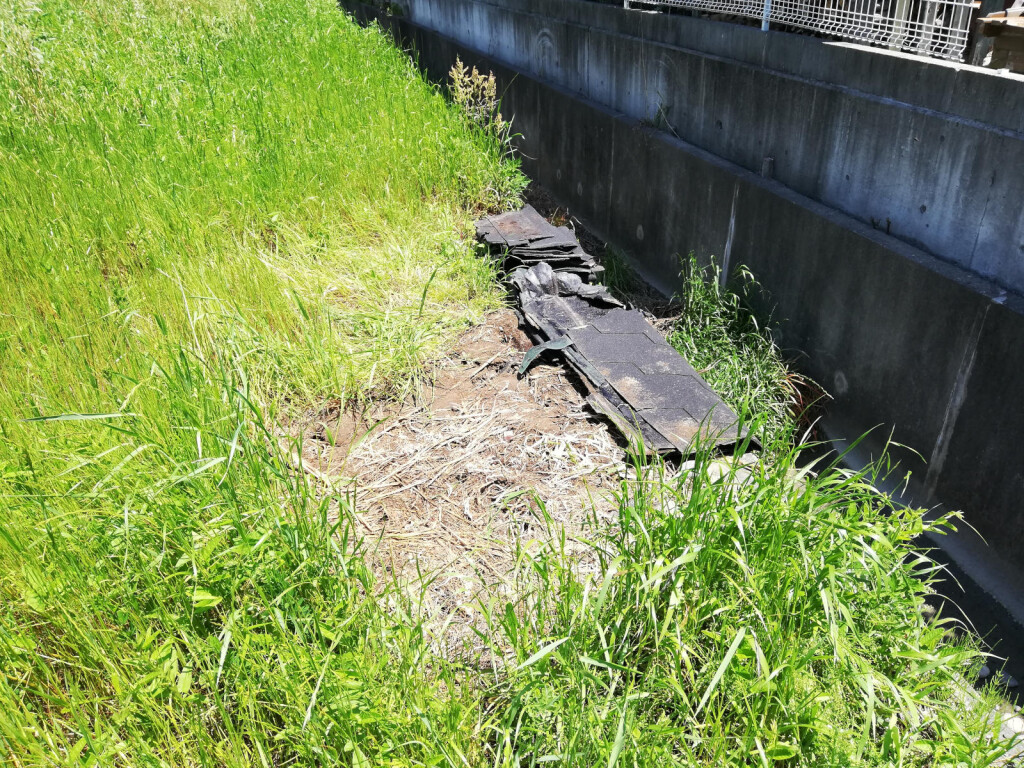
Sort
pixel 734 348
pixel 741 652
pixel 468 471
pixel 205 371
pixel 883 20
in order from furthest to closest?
pixel 734 348
pixel 883 20
pixel 205 371
pixel 468 471
pixel 741 652

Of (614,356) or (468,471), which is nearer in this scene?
(468,471)

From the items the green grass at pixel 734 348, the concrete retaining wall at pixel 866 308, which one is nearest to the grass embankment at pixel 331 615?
the concrete retaining wall at pixel 866 308

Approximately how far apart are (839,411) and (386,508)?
2.31 m

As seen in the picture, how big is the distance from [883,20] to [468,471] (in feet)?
9.80

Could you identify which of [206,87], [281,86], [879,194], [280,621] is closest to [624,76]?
[879,194]

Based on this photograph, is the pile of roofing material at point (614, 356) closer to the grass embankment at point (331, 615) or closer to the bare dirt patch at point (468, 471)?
the bare dirt patch at point (468, 471)

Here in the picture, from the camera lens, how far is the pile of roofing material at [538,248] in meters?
4.50

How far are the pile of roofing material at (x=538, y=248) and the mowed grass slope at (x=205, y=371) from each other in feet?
0.75

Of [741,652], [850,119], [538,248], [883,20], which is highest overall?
[883,20]

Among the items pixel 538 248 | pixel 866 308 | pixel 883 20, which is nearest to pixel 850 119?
pixel 883 20

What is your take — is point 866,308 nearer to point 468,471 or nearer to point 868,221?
point 868,221

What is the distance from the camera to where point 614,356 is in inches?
142

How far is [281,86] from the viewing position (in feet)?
22.9

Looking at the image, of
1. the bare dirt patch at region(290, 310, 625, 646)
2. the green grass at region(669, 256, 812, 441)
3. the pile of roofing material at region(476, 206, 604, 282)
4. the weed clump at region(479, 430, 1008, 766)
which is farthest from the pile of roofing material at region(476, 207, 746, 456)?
the weed clump at region(479, 430, 1008, 766)
